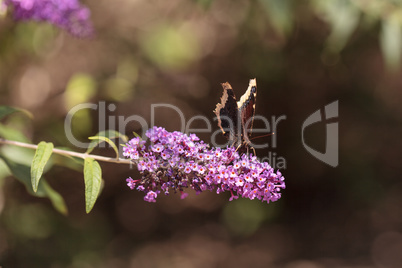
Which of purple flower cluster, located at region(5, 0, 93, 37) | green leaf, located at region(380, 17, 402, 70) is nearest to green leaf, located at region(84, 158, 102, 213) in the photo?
purple flower cluster, located at region(5, 0, 93, 37)

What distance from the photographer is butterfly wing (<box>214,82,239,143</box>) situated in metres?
2.06

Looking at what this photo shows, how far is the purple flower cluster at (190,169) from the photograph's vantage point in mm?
1677

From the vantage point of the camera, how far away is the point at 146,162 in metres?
1.69

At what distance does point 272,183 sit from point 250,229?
3584 mm

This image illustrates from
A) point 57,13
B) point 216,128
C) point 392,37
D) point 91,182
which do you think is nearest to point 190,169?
point 91,182

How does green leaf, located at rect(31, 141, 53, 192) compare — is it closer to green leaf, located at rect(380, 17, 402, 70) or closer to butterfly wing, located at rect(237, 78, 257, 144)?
butterfly wing, located at rect(237, 78, 257, 144)

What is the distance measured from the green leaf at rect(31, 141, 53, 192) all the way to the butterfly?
31.8 inches

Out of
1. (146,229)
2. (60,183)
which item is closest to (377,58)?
(146,229)

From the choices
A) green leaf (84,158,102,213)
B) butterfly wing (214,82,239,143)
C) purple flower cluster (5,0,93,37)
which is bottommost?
green leaf (84,158,102,213)

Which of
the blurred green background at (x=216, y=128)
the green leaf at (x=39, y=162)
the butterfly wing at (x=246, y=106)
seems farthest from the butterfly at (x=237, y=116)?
the blurred green background at (x=216, y=128)

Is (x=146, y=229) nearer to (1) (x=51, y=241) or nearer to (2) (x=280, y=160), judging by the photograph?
(1) (x=51, y=241)

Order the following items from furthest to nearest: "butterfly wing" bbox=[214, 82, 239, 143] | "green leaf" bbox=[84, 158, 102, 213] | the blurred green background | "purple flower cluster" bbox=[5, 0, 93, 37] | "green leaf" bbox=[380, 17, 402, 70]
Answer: the blurred green background, "green leaf" bbox=[380, 17, 402, 70], "purple flower cluster" bbox=[5, 0, 93, 37], "butterfly wing" bbox=[214, 82, 239, 143], "green leaf" bbox=[84, 158, 102, 213]

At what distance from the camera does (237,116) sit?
210 centimetres

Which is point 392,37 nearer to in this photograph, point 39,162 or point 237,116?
point 237,116
